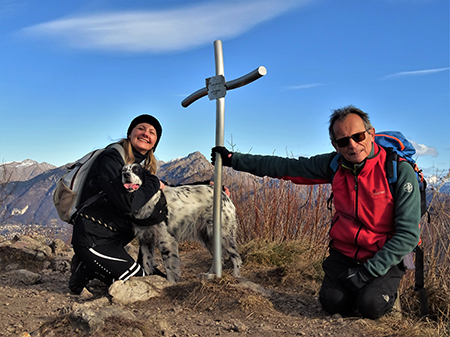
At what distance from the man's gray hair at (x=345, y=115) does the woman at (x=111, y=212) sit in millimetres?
1883

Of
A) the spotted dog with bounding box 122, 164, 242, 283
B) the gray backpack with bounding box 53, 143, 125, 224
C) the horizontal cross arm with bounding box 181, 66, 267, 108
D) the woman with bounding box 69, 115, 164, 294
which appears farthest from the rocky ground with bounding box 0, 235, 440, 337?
the horizontal cross arm with bounding box 181, 66, 267, 108

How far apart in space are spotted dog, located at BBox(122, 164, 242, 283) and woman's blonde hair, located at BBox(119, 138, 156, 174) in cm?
30

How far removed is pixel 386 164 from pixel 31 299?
3.61 metres

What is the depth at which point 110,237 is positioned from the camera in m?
4.33

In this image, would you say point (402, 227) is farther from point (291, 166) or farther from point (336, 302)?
point (291, 166)

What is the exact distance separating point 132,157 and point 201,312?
177 cm

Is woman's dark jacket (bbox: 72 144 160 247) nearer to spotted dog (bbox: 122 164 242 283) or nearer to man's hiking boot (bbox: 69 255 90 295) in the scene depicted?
spotted dog (bbox: 122 164 242 283)

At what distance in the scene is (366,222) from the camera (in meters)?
3.17

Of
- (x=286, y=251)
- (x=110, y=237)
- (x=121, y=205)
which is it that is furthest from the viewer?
(x=286, y=251)

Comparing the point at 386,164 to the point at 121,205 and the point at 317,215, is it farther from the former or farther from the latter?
the point at 317,215

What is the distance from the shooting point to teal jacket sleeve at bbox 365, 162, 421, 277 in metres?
3.05

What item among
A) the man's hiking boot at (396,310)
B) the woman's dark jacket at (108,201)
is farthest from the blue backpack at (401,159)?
the woman's dark jacket at (108,201)

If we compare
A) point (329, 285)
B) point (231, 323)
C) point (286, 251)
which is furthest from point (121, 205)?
point (286, 251)

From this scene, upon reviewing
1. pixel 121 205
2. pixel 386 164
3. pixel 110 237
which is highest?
Answer: pixel 386 164
